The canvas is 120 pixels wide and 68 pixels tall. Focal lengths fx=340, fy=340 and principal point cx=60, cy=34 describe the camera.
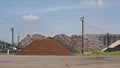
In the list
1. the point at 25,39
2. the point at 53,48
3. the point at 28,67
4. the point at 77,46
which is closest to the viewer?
the point at 28,67

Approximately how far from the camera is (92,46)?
90.1 metres

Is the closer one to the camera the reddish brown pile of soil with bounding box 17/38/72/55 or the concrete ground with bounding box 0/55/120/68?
the concrete ground with bounding box 0/55/120/68

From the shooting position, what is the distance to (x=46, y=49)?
4981 cm

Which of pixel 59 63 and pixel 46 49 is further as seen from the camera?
pixel 46 49

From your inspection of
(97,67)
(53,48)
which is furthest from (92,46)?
(97,67)

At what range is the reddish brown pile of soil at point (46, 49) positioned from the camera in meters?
49.4

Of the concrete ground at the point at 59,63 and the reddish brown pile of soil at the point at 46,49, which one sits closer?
the concrete ground at the point at 59,63

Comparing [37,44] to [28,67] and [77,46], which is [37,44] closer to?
[28,67]

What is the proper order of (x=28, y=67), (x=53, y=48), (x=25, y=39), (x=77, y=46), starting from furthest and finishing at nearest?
(x=25, y=39)
(x=77, y=46)
(x=53, y=48)
(x=28, y=67)

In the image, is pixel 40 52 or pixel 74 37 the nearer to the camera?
pixel 40 52

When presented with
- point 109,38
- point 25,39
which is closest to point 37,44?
point 25,39

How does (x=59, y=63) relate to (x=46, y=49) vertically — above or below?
below

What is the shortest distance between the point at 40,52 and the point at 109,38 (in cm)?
6029

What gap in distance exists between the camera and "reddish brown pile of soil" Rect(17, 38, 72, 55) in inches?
1945
